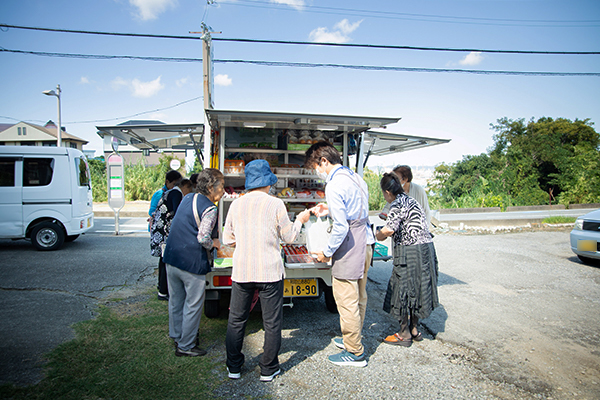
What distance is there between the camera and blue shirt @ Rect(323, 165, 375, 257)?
9.65 ft

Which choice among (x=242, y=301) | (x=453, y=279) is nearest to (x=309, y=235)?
(x=242, y=301)

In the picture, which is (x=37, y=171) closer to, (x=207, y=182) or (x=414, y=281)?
(x=207, y=182)

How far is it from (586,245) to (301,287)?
6.59 m

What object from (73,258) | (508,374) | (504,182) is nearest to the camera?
(508,374)

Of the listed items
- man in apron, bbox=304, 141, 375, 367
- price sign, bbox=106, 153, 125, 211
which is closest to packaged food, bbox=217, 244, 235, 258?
man in apron, bbox=304, 141, 375, 367

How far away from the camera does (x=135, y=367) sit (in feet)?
9.97

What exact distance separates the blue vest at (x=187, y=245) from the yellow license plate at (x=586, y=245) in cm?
762

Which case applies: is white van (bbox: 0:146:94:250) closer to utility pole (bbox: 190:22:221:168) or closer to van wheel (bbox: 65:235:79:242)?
van wheel (bbox: 65:235:79:242)

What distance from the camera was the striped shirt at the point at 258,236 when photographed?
2777 mm

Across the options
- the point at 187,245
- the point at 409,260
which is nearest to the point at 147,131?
the point at 187,245

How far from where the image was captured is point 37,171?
7.73 metres

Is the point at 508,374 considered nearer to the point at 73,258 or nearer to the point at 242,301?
the point at 242,301

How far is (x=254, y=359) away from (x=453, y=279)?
14.5 feet

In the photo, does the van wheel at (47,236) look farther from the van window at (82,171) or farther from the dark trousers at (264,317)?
the dark trousers at (264,317)
